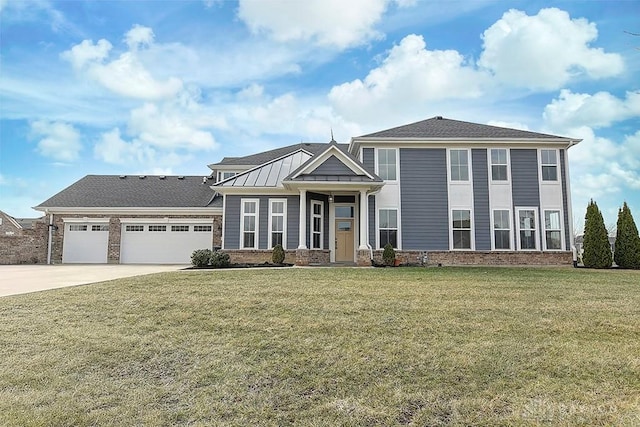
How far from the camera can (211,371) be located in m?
4.55

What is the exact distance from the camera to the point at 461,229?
58.1ft

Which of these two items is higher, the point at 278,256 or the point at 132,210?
the point at 132,210

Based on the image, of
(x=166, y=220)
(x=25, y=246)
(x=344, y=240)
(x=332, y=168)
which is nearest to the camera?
(x=332, y=168)

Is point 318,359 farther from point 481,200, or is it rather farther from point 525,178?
point 525,178

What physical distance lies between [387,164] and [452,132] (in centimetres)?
335

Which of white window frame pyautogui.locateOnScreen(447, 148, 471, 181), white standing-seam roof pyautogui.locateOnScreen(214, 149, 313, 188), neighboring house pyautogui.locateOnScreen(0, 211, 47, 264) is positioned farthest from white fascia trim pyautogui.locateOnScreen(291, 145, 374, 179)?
neighboring house pyautogui.locateOnScreen(0, 211, 47, 264)

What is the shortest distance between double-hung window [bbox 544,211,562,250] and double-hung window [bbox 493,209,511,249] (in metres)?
1.67

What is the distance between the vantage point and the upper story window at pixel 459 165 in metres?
18.0

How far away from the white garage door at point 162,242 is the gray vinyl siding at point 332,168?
8.01 m

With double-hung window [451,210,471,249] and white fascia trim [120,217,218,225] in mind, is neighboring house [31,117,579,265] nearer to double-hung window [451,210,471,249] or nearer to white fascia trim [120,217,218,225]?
double-hung window [451,210,471,249]

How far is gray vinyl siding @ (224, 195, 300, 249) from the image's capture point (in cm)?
1769

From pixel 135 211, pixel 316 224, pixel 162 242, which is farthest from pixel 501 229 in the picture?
pixel 135 211

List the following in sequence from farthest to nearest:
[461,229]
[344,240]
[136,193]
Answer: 1. [136,193]
2. [344,240]
3. [461,229]

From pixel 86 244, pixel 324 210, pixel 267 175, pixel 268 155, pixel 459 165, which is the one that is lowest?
pixel 86 244
